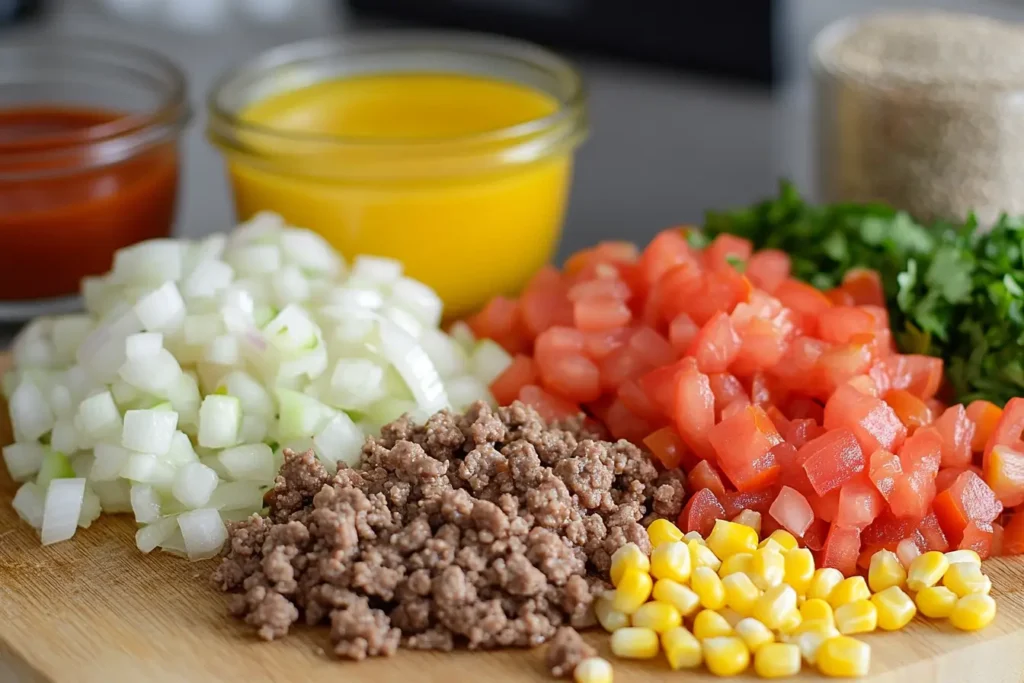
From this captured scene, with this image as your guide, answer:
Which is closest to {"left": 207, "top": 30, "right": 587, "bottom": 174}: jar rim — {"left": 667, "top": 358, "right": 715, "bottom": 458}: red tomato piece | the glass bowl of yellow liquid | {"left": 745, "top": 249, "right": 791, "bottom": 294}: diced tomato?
the glass bowl of yellow liquid

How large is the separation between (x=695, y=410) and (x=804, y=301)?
483 mm

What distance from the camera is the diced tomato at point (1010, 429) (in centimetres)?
253

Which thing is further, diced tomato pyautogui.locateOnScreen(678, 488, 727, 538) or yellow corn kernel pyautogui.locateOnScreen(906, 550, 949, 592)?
diced tomato pyautogui.locateOnScreen(678, 488, 727, 538)

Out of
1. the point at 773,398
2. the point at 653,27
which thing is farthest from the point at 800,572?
Result: the point at 653,27

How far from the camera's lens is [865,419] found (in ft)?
8.13

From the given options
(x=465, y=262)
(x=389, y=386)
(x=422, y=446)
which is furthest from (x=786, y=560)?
(x=465, y=262)

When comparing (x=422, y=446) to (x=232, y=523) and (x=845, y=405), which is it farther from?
(x=845, y=405)

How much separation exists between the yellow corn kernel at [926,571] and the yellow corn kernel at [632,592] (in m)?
0.49

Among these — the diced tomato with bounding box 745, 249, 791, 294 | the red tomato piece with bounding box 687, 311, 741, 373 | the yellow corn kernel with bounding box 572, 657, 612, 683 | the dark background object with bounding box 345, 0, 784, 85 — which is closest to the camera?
the yellow corn kernel with bounding box 572, 657, 612, 683

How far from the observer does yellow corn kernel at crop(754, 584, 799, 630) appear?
7.20 ft

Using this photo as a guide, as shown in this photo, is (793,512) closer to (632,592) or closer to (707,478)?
(707,478)

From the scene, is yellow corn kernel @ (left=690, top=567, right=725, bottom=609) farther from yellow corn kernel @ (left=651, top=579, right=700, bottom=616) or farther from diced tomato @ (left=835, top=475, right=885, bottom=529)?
diced tomato @ (left=835, top=475, right=885, bottom=529)

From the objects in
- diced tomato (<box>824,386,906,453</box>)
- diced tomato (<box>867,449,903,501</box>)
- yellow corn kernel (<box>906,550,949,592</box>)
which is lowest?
yellow corn kernel (<box>906,550,949,592</box>)

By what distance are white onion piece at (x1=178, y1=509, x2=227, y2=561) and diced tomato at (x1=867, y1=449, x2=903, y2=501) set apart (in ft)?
4.09
